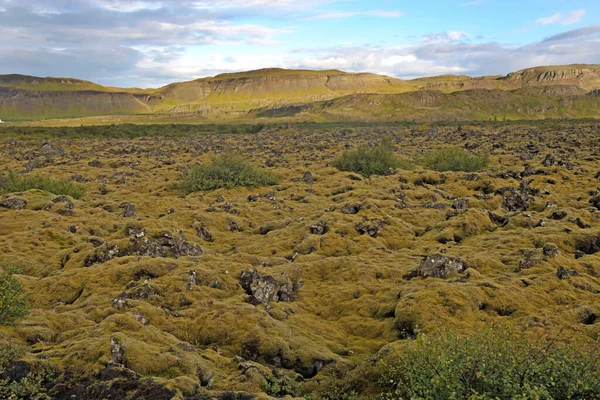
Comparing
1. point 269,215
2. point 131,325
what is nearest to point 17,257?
point 131,325

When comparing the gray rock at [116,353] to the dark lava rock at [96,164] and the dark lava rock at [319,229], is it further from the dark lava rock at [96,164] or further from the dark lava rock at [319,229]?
Answer: the dark lava rock at [96,164]

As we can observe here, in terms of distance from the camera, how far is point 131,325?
9422mm

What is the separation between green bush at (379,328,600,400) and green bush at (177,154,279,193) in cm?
2447

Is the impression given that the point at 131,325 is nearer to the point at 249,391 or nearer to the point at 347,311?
the point at 249,391

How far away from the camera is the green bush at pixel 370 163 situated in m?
35.4

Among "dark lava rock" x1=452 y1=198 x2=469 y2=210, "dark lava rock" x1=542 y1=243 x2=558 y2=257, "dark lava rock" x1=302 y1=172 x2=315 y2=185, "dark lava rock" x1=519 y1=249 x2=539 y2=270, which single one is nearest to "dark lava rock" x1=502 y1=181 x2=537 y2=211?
"dark lava rock" x1=452 y1=198 x2=469 y2=210

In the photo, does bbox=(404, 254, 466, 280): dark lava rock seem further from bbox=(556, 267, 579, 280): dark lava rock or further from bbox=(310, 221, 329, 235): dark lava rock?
bbox=(310, 221, 329, 235): dark lava rock

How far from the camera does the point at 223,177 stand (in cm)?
3125

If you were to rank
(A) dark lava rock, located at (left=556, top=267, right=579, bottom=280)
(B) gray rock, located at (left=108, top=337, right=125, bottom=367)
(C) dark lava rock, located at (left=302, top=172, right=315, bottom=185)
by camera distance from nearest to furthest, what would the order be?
(B) gray rock, located at (left=108, top=337, right=125, bottom=367) → (A) dark lava rock, located at (left=556, top=267, right=579, bottom=280) → (C) dark lava rock, located at (left=302, top=172, right=315, bottom=185)

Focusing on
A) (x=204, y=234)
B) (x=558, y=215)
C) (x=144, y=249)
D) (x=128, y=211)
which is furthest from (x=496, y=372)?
(x=128, y=211)

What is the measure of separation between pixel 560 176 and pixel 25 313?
2971 cm

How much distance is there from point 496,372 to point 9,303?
8.93 meters

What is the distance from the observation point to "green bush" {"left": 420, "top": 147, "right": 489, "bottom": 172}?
118 feet

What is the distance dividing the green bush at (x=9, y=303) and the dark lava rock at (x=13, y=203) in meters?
14.4
